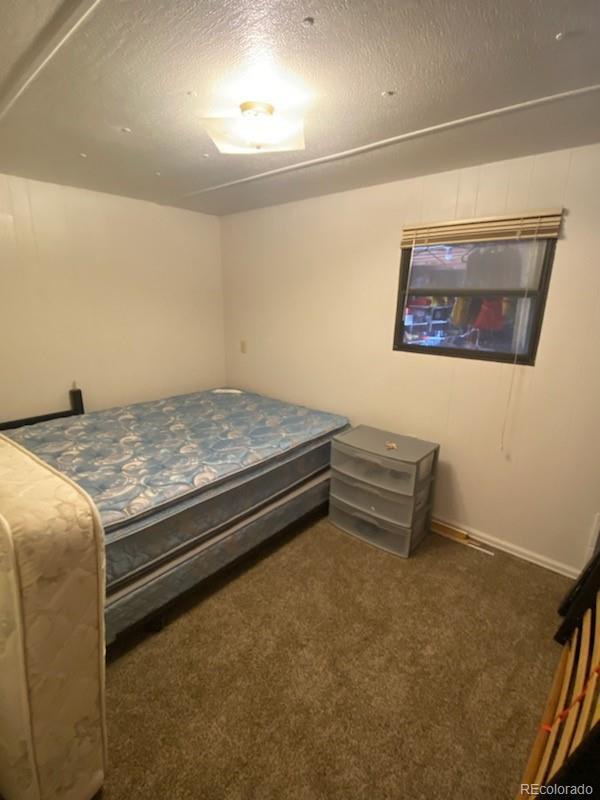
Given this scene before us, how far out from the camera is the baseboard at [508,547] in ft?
6.72

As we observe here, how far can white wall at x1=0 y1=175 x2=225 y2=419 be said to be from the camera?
238 cm

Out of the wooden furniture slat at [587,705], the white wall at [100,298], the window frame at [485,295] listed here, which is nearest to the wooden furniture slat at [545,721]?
the wooden furniture slat at [587,705]

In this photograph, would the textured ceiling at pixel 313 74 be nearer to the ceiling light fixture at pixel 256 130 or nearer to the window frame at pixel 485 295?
the ceiling light fixture at pixel 256 130

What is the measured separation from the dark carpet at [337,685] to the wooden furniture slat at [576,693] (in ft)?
0.67

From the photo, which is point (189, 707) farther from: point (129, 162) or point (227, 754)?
point (129, 162)

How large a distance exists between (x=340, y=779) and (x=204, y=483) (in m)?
1.18

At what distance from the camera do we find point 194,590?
1848 mm

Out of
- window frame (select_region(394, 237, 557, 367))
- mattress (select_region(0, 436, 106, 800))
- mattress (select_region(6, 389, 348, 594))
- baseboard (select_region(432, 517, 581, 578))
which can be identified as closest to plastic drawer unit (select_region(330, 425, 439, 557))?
baseboard (select_region(432, 517, 581, 578))

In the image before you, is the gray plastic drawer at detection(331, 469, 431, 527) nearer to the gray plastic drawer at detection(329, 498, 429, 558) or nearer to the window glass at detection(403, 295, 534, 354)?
the gray plastic drawer at detection(329, 498, 429, 558)

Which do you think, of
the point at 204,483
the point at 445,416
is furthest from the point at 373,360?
the point at 204,483

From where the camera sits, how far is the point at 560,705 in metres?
1.29

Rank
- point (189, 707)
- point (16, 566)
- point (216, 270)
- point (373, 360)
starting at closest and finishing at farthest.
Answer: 1. point (16, 566)
2. point (189, 707)
3. point (373, 360)
4. point (216, 270)

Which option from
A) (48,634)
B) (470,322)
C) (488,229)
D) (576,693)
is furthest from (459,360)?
(48,634)

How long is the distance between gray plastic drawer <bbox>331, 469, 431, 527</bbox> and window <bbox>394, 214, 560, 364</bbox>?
0.93m
